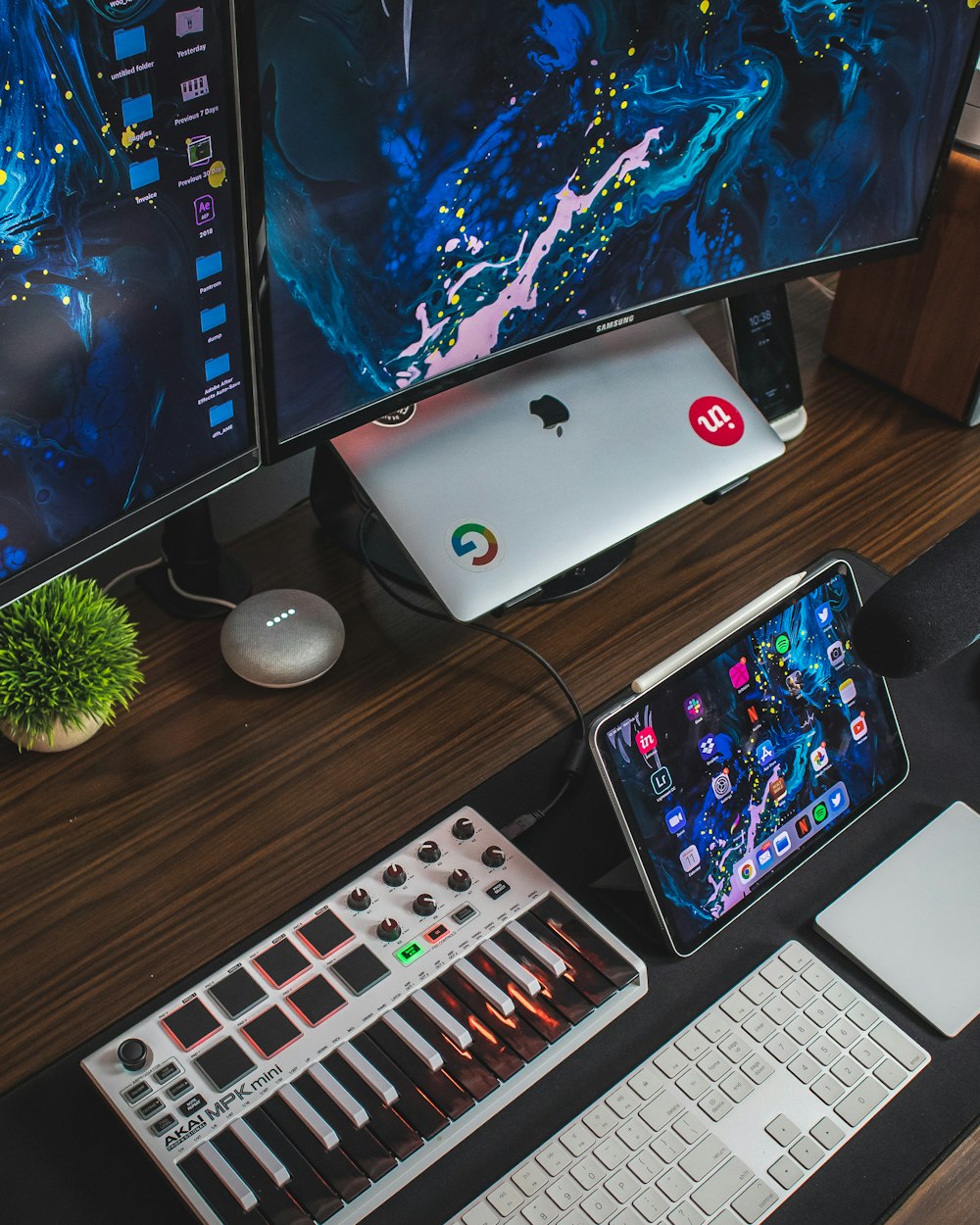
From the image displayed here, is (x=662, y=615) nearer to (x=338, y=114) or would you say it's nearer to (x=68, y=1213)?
(x=338, y=114)

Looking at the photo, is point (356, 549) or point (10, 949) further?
point (356, 549)

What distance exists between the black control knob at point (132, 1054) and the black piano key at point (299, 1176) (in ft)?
0.21

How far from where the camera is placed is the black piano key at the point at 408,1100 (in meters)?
0.65

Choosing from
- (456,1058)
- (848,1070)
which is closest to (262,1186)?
(456,1058)

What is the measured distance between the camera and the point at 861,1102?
678 millimetres

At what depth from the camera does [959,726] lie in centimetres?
87

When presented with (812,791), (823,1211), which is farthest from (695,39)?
(823,1211)

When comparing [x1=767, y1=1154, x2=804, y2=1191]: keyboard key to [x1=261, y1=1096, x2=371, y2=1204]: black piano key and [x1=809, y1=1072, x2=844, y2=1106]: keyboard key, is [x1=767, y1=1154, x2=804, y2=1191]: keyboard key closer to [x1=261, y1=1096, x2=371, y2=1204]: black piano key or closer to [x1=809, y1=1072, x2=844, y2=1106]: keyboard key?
[x1=809, y1=1072, x2=844, y2=1106]: keyboard key

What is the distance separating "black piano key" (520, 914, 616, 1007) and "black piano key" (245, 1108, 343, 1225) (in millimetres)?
172

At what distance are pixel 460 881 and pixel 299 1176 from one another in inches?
7.2

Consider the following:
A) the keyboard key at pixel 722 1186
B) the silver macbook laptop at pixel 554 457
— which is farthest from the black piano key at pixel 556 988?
the silver macbook laptop at pixel 554 457

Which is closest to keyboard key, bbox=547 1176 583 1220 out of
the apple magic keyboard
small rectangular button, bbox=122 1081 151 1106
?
the apple magic keyboard

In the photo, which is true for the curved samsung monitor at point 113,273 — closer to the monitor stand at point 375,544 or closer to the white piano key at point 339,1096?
the monitor stand at point 375,544

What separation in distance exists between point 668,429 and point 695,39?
0.28m
